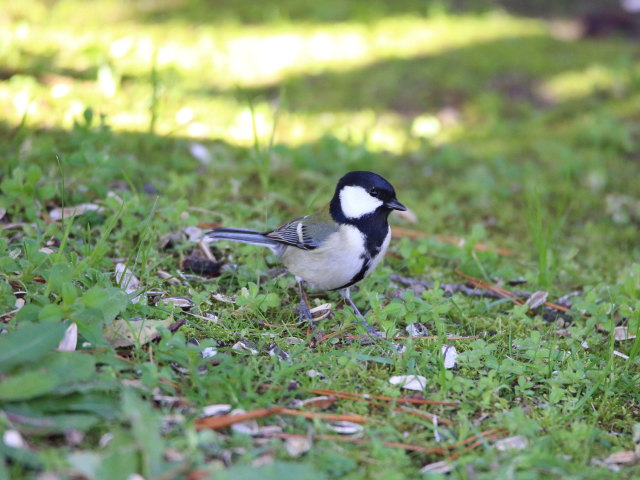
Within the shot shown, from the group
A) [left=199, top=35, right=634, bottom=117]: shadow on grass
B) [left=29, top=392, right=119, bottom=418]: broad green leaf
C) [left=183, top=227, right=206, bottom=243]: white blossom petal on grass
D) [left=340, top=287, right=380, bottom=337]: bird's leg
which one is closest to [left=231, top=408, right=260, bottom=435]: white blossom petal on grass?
[left=29, top=392, right=119, bottom=418]: broad green leaf

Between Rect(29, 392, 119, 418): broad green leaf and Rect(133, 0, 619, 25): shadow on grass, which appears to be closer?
Rect(29, 392, 119, 418): broad green leaf

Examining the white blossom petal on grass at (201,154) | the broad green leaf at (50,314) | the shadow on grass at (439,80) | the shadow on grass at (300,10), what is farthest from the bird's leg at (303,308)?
the shadow on grass at (300,10)

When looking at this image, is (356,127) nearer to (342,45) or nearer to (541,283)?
(342,45)

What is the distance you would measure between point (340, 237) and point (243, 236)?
58 centimetres

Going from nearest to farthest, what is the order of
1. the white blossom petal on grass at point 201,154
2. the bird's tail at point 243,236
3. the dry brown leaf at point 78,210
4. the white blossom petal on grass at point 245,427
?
1. the white blossom petal on grass at point 245,427
2. the bird's tail at point 243,236
3. the dry brown leaf at point 78,210
4. the white blossom petal on grass at point 201,154

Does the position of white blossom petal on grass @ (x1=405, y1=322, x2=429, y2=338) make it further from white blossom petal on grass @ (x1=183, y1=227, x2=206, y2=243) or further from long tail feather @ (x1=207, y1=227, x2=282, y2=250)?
white blossom petal on grass @ (x1=183, y1=227, x2=206, y2=243)

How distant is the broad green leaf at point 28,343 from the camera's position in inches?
92.1

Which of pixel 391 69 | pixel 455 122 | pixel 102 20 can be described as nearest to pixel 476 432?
pixel 455 122

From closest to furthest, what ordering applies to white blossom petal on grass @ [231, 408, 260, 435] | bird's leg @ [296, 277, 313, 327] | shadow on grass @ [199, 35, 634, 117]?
white blossom petal on grass @ [231, 408, 260, 435] < bird's leg @ [296, 277, 313, 327] < shadow on grass @ [199, 35, 634, 117]

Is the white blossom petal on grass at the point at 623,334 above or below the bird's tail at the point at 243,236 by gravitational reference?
below

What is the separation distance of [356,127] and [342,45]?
1.93m

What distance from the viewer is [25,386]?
87.9 inches

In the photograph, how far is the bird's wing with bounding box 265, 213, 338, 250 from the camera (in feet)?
11.6

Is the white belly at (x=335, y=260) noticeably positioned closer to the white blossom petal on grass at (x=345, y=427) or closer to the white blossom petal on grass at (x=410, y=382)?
the white blossom petal on grass at (x=410, y=382)
